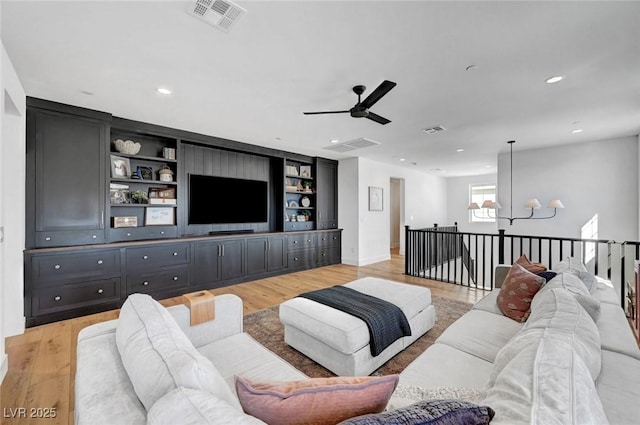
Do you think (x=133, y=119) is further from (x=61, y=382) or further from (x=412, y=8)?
(x=412, y=8)

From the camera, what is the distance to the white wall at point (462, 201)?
9094 mm

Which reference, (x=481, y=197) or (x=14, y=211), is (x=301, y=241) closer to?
(x=14, y=211)

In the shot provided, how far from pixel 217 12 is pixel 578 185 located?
21.1ft

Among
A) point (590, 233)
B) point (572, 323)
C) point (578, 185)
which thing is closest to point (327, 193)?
point (578, 185)

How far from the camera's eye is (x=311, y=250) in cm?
590

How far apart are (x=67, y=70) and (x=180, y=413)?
3181 mm

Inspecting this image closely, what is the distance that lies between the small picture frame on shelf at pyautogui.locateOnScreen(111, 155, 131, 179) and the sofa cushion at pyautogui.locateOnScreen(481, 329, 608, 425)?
4.56m

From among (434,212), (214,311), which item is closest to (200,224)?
(214,311)

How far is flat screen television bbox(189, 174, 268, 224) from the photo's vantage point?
4570mm

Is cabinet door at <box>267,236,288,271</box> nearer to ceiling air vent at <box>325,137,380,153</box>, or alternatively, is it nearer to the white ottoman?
ceiling air vent at <box>325,137,380,153</box>

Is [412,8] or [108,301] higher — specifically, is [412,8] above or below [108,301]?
above

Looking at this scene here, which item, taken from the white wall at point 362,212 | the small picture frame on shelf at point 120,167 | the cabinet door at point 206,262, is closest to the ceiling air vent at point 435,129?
the white wall at point 362,212

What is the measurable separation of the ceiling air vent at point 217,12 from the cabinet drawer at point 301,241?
4051 mm

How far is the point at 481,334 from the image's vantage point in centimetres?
182
